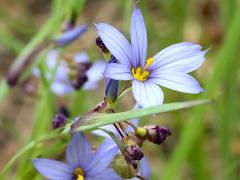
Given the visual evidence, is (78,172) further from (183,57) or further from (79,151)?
(183,57)

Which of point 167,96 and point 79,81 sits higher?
point 167,96

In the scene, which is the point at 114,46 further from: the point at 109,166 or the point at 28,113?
the point at 28,113

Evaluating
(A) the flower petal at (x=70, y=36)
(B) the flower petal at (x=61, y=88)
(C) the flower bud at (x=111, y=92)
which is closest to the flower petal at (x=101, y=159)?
(C) the flower bud at (x=111, y=92)

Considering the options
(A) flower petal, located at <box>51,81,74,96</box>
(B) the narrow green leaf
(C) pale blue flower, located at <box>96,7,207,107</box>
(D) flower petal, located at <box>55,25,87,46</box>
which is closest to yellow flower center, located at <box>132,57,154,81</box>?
(C) pale blue flower, located at <box>96,7,207,107</box>

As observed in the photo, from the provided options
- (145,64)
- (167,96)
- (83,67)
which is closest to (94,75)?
(83,67)

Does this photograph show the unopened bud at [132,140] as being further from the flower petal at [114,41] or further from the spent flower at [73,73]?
the spent flower at [73,73]

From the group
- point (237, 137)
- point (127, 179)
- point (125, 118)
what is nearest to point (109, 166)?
point (127, 179)
